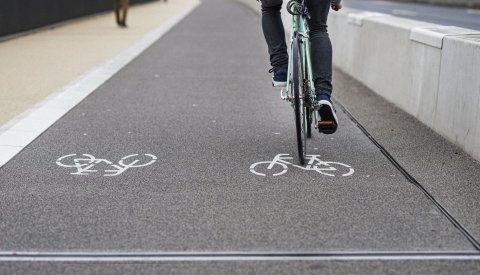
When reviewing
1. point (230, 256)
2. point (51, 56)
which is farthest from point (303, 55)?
point (51, 56)

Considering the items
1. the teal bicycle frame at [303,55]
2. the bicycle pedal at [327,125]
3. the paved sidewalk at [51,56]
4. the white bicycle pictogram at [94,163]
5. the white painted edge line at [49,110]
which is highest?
the teal bicycle frame at [303,55]

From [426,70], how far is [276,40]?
1.89 meters

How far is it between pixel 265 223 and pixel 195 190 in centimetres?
85

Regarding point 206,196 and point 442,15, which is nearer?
A: point 206,196

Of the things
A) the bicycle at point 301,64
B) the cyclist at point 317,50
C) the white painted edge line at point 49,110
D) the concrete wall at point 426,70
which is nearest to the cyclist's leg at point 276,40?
the cyclist at point 317,50

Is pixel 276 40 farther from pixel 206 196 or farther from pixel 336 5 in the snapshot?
pixel 206 196

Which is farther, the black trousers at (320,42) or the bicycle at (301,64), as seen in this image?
the black trousers at (320,42)

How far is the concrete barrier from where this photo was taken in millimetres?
6301

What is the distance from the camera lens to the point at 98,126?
7.49 metres

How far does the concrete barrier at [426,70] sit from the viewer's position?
6.30 m

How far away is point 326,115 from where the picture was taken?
5.84 meters

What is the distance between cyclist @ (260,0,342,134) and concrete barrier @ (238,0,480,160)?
111cm

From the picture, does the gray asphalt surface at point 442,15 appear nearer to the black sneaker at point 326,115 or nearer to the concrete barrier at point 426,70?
the concrete barrier at point 426,70

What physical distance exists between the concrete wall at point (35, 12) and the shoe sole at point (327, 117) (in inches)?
432
